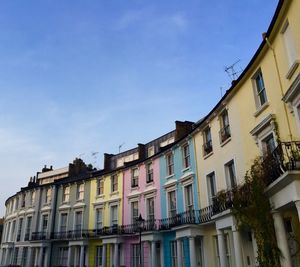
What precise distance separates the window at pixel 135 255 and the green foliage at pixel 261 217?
1451 centimetres

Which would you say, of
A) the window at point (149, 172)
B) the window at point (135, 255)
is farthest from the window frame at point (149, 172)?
the window at point (135, 255)

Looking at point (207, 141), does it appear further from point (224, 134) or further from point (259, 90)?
point (259, 90)

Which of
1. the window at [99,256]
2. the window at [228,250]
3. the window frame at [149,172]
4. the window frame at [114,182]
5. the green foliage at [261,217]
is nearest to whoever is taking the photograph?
the green foliage at [261,217]

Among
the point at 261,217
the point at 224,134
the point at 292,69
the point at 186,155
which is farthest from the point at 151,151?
the point at 292,69

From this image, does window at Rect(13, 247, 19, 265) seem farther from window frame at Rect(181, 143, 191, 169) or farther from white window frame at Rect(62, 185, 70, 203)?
window frame at Rect(181, 143, 191, 169)

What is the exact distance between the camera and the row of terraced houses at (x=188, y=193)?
34.3 ft

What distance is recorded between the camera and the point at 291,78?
409 inches

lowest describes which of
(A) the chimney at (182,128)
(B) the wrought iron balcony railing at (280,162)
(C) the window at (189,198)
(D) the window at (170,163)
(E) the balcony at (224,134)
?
(B) the wrought iron balcony railing at (280,162)

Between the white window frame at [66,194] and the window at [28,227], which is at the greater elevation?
the white window frame at [66,194]

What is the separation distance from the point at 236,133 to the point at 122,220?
1497 cm

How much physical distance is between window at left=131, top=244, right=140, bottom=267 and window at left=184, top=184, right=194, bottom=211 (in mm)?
6494

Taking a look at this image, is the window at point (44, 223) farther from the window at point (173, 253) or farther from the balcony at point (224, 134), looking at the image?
the balcony at point (224, 134)

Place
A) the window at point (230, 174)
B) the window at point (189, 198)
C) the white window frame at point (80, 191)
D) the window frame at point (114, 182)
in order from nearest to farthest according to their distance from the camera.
Result: the window at point (230, 174), the window at point (189, 198), the window frame at point (114, 182), the white window frame at point (80, 191)

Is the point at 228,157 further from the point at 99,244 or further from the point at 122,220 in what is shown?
the point at 99,244
